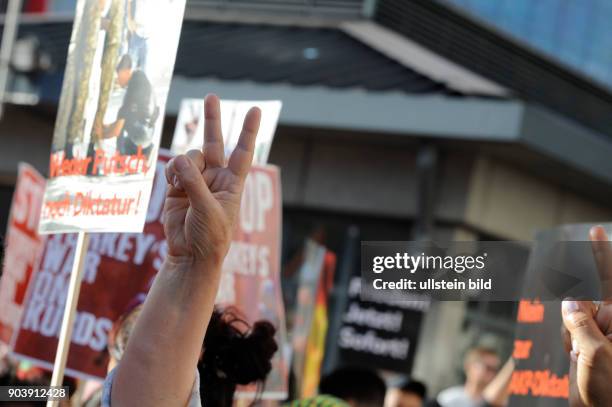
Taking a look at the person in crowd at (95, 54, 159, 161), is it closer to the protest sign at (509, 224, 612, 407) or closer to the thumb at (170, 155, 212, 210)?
the protest sign at (509, 224, 612, 407)

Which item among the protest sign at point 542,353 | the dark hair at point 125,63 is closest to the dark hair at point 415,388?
the protest sign at point 542,353

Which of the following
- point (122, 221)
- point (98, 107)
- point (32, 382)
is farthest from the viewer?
point (32, 382)

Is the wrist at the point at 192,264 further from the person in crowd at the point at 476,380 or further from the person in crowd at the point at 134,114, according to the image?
the person in crowd at the point at 476,380

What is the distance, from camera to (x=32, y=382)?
6703mm

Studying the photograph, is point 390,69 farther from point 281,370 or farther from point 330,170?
point 281,370

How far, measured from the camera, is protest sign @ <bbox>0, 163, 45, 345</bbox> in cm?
685

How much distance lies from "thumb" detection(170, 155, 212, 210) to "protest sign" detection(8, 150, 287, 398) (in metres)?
3.33

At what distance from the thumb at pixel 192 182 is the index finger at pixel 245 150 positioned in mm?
122

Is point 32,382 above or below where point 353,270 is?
below

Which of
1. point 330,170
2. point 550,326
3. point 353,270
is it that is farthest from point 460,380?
point 550,326

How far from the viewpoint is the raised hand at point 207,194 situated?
222 centimetres

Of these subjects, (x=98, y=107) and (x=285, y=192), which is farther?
(x=285, y=192)

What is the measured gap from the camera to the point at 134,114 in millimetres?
3584

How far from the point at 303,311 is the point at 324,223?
609cm
